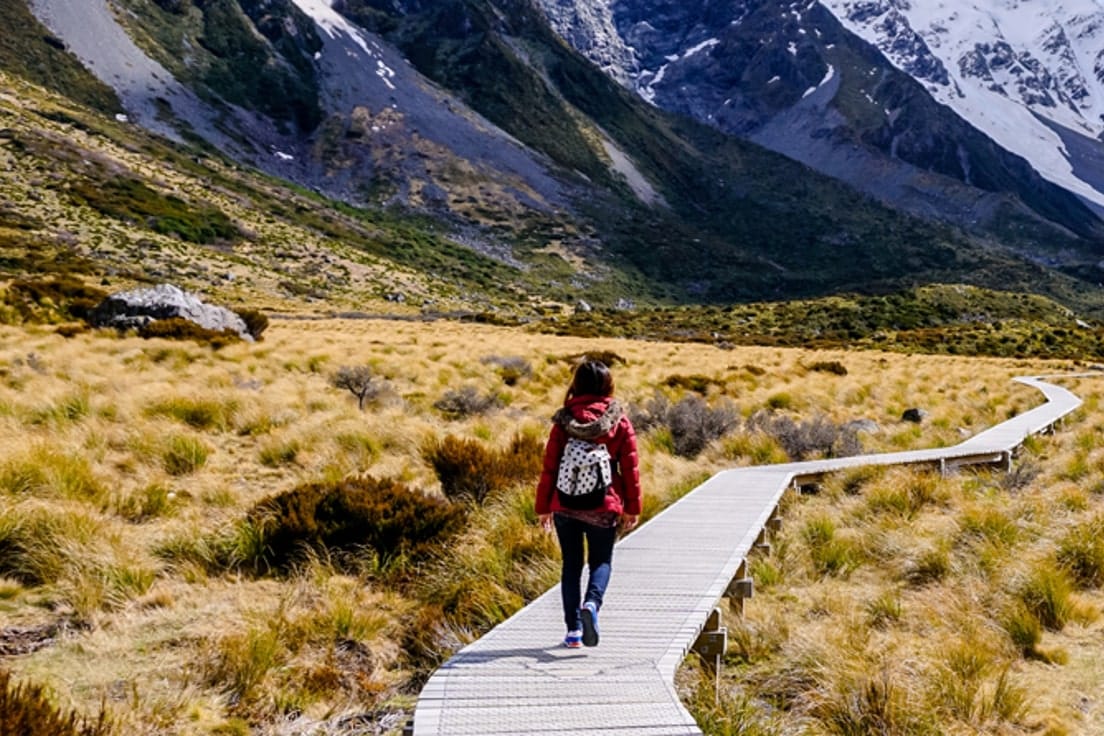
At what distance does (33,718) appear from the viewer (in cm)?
342

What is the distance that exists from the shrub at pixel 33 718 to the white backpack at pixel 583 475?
2.64 meters

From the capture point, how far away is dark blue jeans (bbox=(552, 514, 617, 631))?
464 centimetres

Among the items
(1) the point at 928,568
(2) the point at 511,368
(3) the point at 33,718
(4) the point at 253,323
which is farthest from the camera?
(4) the point at 253,323

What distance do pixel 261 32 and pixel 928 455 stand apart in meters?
200

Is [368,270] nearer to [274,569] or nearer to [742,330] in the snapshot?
[742,330]

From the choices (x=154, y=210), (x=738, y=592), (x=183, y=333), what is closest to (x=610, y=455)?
(x=738, y=592)

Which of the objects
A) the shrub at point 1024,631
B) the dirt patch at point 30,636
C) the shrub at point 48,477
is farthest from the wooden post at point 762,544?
the shrub at point 48,477

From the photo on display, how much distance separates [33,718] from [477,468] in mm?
5870

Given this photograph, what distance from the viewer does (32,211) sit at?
7038cm

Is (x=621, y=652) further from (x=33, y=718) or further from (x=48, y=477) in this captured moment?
(x=48, y=477)

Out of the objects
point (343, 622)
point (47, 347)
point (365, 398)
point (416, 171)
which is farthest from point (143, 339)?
point (416, 171)

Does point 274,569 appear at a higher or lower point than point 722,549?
lower

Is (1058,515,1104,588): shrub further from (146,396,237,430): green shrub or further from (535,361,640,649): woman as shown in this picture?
(146,396,237,430): green shrub

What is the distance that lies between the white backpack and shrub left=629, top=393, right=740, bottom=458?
8.52 meters
